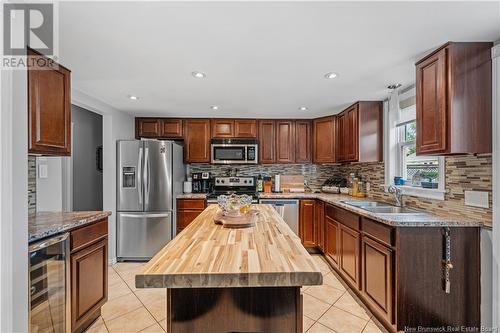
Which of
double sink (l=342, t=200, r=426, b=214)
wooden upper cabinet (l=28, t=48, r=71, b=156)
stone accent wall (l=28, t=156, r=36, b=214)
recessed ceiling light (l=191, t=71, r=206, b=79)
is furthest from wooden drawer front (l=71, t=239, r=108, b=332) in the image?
double sink (l=342, t=200, r=426, b=214)

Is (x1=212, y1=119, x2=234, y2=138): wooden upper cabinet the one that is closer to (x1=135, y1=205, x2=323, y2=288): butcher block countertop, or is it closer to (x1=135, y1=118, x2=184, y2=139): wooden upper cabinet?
(x1=135, y1=118, x2=184, y2=139): wooden upper cabinet

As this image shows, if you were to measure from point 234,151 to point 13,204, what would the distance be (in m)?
3.18

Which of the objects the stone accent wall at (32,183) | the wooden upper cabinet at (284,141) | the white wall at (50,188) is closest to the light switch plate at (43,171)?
the white wall at (50,188)

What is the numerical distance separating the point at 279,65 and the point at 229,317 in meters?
1.89

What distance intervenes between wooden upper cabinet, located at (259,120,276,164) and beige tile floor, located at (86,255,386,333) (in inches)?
85.1

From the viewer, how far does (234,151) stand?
4227 millimetres

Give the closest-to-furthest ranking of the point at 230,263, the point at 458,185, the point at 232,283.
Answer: the point at 232,283 → the point at 230,263 → the point at 458,185

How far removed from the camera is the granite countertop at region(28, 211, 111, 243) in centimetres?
154

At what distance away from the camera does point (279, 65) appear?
6.97 ft

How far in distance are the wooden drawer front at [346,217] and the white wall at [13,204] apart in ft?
8.51

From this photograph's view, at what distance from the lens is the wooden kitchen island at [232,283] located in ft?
3.25

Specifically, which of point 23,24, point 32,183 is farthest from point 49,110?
point 32,183

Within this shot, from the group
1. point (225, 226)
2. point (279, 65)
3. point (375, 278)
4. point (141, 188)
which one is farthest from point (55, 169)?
point (375, 278)

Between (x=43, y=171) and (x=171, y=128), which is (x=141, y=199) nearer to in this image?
(x=43, y=171)
